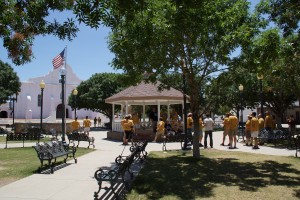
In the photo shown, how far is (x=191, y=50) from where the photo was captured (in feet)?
44.1

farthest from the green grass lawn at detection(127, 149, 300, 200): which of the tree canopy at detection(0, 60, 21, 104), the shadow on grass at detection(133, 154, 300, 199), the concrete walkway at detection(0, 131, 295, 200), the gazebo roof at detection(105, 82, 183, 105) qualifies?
the tree canopy at detection(0, 60, 21, 104)

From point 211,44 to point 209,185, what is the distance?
531cm

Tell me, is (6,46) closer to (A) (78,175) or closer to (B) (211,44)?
(A) (78,175)

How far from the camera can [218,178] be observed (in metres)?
9.99

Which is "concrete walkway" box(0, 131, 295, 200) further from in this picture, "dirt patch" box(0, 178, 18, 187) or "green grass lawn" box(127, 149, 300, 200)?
"green grass lawn" box(127, 149, 300, 200)

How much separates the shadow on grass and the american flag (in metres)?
13.3

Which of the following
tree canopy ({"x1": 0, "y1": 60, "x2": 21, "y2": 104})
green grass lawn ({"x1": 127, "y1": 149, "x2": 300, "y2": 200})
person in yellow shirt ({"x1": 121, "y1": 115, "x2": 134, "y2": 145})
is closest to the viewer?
green grass lawn ({"x1": 127, "y1": 149, "x2": 300, "y2": 200})

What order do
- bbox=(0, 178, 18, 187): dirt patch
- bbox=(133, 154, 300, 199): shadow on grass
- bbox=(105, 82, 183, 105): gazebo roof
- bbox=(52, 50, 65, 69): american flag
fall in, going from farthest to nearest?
bbox=(52, 50, 65, 69): american flag, bbox=(105, 82, 183, 105): gazebo roof, bbox=(0, 178, 18, 187): dirt patch, bbox=(133, 154, 300, 199): shadow on grass

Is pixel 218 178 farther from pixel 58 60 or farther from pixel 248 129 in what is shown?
pixel 58 60

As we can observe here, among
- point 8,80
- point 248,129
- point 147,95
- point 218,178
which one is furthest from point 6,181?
point 8,80

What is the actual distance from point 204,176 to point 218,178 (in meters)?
0.44

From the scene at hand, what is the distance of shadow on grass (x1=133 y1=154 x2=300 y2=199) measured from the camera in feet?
27.9

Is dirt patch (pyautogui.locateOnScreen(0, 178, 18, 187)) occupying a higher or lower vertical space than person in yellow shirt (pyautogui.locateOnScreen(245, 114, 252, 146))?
lower

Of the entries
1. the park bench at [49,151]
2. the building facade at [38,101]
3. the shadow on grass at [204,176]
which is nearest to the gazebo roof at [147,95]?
the shadow on grass at [204,176]
